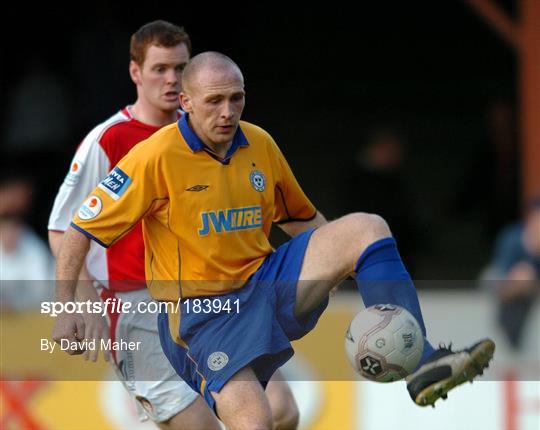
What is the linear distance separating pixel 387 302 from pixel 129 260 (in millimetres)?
1370

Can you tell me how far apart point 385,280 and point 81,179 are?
1513mm

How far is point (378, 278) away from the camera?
570 centimetres

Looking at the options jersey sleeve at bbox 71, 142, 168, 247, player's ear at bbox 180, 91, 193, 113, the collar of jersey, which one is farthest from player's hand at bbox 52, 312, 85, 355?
player's ear at bbox 180, 91, 193, 113

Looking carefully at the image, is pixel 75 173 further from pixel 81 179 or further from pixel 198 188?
pixel 198 188

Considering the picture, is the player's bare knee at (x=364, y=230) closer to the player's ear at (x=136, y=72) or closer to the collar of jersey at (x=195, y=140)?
the collar of jersey at (x=195, y=140)

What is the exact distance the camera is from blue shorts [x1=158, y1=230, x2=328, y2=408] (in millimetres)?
5781

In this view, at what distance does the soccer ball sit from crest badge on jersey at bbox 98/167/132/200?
107 cm

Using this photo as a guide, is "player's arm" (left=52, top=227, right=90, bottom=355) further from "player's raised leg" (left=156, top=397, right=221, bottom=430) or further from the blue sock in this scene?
the blue sock

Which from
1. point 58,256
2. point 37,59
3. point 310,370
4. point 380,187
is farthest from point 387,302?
point 37,59

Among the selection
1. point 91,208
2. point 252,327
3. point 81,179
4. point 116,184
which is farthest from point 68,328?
point 81,179

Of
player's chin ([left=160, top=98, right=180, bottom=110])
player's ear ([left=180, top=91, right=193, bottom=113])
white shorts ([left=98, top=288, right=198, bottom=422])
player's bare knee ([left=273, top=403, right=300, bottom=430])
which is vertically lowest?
player's bare knee ([left=273, top=403, right=300, bottom=430])

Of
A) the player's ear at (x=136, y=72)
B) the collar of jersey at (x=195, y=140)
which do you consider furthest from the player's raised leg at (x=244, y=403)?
the player's ear at (x=136, y=72)

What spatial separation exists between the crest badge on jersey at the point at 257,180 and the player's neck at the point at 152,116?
708 millimetres

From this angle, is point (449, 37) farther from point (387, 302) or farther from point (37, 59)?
point (387, 302)
